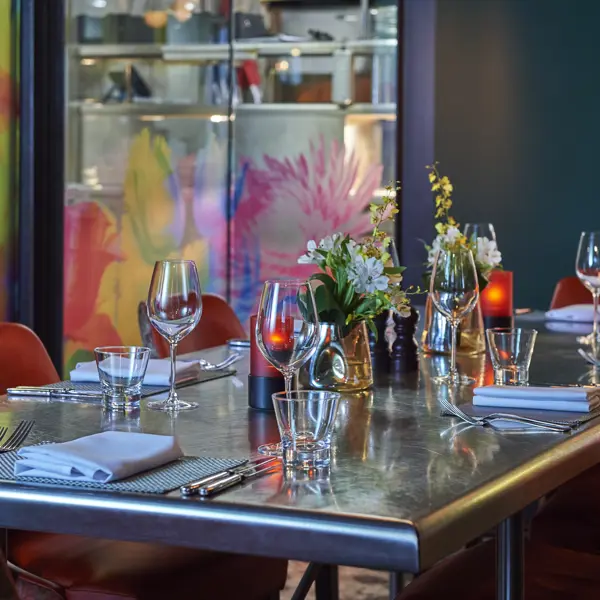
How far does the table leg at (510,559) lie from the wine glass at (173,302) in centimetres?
59

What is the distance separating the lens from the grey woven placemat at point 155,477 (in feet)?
3.86

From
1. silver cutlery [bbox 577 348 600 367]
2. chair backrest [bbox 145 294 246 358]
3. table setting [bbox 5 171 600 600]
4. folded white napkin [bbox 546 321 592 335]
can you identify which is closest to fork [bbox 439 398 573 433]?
table setting [bbox 5 171 600 600]

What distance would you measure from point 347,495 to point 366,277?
0.80m

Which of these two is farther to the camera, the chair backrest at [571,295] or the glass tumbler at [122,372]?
the chair backrest at [571,295]

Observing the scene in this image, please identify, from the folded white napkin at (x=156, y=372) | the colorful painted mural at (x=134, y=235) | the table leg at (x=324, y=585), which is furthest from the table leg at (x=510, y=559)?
the colorful painted mural at (x=134, y=235)

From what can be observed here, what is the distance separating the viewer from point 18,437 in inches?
58.4

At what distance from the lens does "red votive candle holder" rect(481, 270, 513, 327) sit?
9.30ft

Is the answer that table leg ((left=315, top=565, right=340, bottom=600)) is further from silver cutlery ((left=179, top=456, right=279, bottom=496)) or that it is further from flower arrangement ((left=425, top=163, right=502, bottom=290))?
silver cutlery ((left=179, top=456, right=279, bottom=496))

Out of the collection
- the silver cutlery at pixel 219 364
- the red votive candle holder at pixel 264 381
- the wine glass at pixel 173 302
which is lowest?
the silver cutlery at pixel 219 364

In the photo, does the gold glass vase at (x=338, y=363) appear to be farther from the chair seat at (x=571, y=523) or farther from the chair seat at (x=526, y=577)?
the chair seat at (x=571, y=523)

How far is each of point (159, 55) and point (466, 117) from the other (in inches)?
61.9

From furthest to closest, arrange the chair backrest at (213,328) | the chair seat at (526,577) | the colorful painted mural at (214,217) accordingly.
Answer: the colorful painted mural at (214,217) < the chair backrest at (213,328) < the chair seat at (526,577)

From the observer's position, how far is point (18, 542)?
188 cm

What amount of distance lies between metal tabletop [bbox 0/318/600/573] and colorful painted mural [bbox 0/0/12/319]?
2.93 metres
